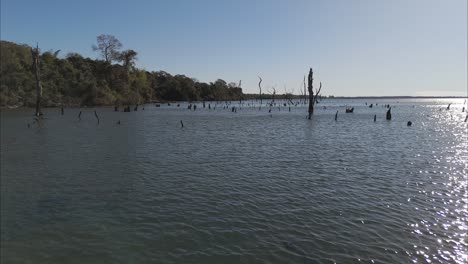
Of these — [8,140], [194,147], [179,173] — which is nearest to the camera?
[179,173]

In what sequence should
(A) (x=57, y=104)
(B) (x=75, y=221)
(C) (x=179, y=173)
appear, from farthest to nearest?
1. (A) (x=57, y=104)
2. (C) (x=179, y=173)
3. (B) (x=75, y=221)

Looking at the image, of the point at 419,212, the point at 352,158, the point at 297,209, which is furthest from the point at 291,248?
the point at 352,158

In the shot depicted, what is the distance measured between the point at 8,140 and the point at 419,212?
3199 cm

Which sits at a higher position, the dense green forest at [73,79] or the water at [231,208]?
the dense green forest at [73,79]

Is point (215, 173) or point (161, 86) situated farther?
point (161, 86)

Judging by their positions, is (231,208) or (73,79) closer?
(231,208)

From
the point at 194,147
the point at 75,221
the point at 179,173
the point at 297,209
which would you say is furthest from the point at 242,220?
the point at 194,147

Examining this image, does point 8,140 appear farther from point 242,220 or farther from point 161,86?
point 161,86

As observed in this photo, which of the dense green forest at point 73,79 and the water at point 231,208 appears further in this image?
the dense green forest at point 73,79

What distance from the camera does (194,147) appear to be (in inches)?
1067

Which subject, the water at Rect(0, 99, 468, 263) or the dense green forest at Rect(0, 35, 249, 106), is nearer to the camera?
the water at Rect(0, 99, 468, 263)

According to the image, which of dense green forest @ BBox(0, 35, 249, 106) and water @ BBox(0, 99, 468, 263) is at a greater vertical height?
dense green forest @ BBox(0, 35, 249, 106)

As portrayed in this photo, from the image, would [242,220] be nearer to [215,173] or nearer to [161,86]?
[215,173]

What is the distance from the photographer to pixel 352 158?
73.3 ft
